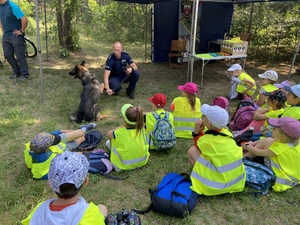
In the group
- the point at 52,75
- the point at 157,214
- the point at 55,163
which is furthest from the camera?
the point at 52,75

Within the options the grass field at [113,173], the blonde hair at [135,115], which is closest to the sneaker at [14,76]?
the grass field at [113,173]

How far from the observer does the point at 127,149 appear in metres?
2.86

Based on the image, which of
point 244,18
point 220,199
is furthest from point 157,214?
point 244,18

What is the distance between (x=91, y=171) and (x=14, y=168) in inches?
37.0

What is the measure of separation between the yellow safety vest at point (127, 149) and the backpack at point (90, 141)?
0.56 metres

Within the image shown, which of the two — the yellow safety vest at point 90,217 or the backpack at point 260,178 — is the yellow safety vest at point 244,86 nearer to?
the backpack at point 260,178

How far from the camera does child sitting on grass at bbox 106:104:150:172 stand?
277 centimetres

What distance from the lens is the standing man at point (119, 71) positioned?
518 cm

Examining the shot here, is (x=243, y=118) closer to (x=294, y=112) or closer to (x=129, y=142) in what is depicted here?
(x=294, y=112)

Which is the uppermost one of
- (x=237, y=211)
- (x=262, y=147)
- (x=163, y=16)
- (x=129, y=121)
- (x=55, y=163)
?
(x=163, y=16)

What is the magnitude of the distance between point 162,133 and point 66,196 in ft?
6.35

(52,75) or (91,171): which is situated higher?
(52,75)

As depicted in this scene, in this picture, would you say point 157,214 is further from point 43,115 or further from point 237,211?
point 43,115

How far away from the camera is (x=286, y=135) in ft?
8.09
